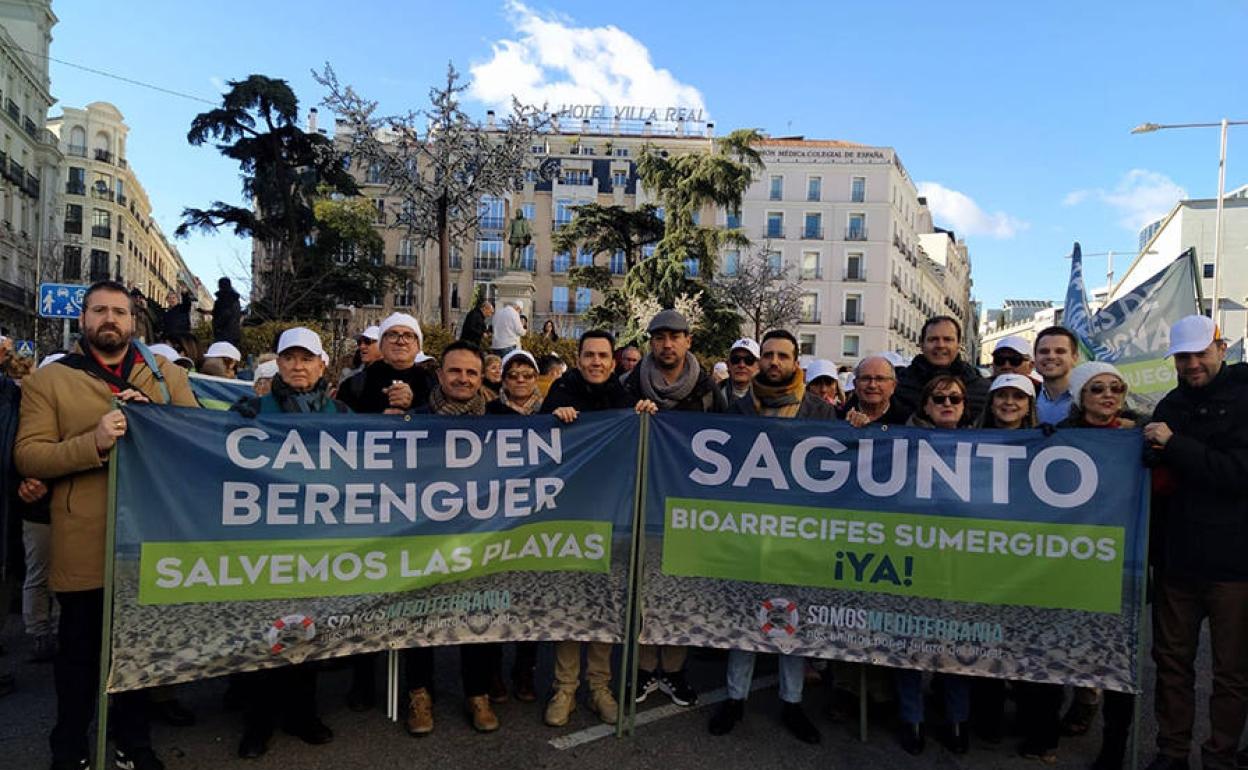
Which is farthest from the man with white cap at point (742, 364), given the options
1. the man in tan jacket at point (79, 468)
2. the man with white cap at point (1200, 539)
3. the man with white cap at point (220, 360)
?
the man with white cap at point (220, 360)

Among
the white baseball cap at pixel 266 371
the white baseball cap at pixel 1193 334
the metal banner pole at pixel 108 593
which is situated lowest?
the metal banner pole at pixel 108 593

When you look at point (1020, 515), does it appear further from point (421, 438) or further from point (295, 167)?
point (295, 167)

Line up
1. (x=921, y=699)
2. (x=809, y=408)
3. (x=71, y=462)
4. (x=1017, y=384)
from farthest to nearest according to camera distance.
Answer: (x=809, y=408) < (x=1017, y=384) < (x=921, y=699) < (x=71, y=462)

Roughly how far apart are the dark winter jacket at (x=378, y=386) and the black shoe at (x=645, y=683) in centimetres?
204

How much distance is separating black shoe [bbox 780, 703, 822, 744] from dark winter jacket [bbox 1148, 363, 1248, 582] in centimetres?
184

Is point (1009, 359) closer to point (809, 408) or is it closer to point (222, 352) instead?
point (809, 408)

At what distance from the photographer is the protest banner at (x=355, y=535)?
365 cm

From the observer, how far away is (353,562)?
398cm

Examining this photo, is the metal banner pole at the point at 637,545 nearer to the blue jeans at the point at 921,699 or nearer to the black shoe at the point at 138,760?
the blue jeans at the point at 921,699

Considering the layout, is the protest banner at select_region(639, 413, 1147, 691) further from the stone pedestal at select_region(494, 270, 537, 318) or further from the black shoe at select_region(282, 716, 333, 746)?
the stone pedestal at select_region(494, 270, 537, 318)

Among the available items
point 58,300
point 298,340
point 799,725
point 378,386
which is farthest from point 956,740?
point 58,300

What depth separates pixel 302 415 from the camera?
12.9ft

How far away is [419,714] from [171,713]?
1292 mm

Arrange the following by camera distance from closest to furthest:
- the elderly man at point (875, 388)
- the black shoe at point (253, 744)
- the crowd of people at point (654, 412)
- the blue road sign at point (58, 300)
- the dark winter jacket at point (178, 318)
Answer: the crowd of people at point (654, 412), the black shoe at point (253, 744), the elderly man at point (875, 388), the dark winter jacket at point (178, 318), the blue road sign at point (58, 300)
